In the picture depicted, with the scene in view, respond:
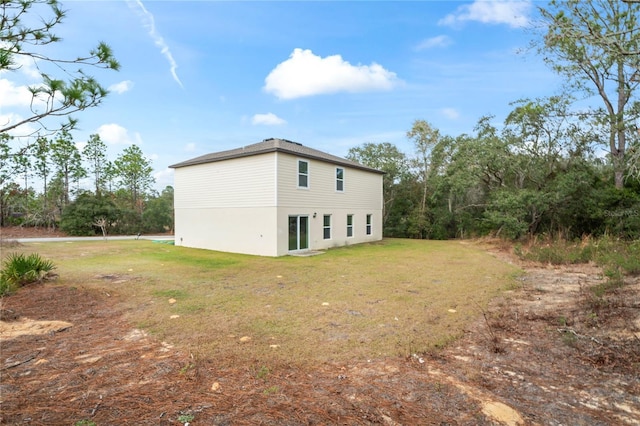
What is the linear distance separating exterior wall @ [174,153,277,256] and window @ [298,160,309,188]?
1.57m

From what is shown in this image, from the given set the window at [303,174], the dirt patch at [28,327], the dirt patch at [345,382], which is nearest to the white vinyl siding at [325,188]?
the window at [303,174]

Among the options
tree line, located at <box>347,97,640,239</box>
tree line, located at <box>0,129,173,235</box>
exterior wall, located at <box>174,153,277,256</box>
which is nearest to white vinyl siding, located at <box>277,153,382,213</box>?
exterior wall, located at <box>174,153,277,256</box>

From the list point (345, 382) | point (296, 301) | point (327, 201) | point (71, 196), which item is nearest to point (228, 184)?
point (327, 201)

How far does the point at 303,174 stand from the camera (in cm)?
1472

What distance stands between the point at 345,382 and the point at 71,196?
1210 inches

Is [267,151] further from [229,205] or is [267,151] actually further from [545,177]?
[545,177]

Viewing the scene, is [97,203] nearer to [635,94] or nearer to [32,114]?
[32,114]

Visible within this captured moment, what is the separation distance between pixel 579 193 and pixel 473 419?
1897 cm

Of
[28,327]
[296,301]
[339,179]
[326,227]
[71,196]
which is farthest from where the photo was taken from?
[71,196]

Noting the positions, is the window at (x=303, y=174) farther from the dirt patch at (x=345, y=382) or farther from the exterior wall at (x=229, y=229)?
the dirt patch at (x=345, y=382)

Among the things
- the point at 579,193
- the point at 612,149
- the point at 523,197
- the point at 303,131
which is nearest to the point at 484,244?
the point at 523,197

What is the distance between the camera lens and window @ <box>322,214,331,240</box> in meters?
16.4

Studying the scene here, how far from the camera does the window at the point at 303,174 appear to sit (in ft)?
47.7

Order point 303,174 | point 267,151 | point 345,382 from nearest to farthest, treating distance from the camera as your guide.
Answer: point 345,382 → point 267,151 → point 303,174
